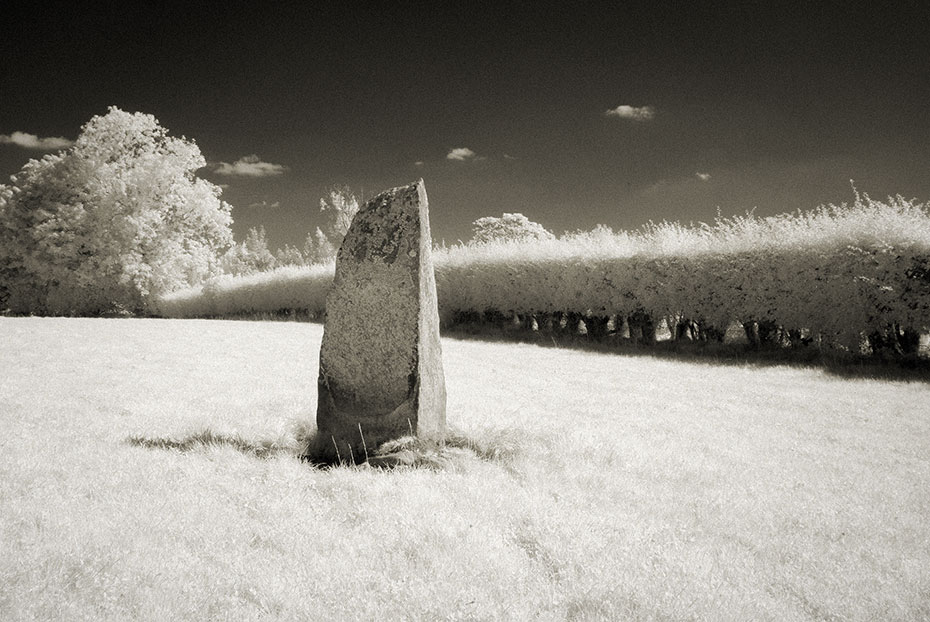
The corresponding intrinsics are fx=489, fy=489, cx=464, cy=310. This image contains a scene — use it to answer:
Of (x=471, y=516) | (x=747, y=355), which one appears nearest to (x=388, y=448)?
(x=471, y=516)

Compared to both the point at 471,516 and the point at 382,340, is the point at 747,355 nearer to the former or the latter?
the point at 382,340

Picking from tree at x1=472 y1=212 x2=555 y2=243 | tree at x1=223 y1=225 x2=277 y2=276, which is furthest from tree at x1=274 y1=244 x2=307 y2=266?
tree at x1=472 y1=212 x2=555 y2=243

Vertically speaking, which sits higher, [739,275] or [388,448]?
[739,275]

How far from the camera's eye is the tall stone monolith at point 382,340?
4.21 m

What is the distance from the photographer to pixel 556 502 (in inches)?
134

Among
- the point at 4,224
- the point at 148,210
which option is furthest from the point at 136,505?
Result: the point at 4,224

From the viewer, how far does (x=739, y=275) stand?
11969 mm

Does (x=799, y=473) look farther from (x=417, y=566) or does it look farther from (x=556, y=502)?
(x=417, y=566)

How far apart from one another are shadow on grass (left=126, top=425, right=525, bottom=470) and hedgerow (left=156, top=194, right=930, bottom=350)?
9531mm

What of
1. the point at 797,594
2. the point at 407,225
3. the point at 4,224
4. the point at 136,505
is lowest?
the point at 797,594

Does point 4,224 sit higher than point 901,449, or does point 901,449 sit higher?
point 4,224

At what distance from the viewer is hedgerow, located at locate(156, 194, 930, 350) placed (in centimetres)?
980

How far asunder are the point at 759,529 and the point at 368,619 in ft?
8.39

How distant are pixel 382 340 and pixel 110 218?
943 inches
